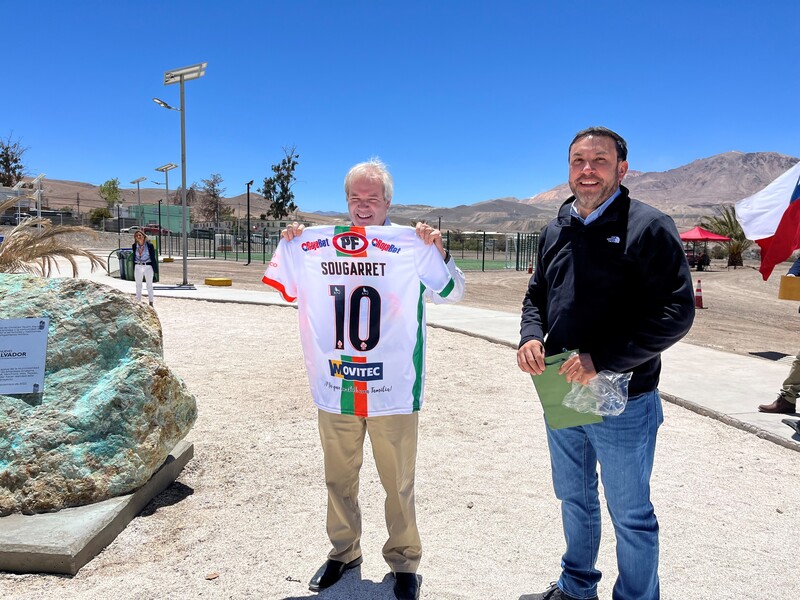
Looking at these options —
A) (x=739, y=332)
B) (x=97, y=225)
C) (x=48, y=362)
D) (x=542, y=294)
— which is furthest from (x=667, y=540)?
(x=97, y=225)

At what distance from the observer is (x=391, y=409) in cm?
271

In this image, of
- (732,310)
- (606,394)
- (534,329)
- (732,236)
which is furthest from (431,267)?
(732,236)

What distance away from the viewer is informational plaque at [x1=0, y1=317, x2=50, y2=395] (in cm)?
349

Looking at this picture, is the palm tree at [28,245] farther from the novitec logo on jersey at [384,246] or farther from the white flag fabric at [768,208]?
the white flag fabric at [768,208]

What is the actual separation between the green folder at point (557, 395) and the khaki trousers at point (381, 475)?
1.98 ft

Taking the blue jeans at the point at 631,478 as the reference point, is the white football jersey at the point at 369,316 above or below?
above

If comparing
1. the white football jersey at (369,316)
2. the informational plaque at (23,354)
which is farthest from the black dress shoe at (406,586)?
the informational plaque at (23,354)

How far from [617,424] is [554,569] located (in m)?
1.10

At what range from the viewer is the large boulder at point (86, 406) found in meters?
3.27

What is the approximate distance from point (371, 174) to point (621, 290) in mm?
1222

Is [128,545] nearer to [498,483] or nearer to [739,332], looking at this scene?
[498,483]

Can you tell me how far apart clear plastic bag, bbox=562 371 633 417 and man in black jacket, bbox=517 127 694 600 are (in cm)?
5

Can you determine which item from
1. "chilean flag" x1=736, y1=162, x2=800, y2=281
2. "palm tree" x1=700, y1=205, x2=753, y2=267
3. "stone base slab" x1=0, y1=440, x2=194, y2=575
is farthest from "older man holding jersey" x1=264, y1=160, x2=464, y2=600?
"palm tree" x1=700, y1=205, x2=753, y2=267

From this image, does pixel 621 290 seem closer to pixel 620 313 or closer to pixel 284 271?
pixel 620 313
